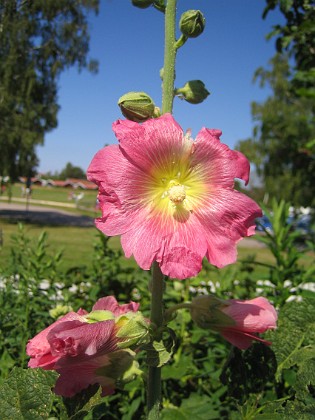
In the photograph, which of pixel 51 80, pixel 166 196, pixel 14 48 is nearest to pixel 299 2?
pixel 166 196

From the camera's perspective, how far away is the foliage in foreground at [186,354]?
2.55 feet

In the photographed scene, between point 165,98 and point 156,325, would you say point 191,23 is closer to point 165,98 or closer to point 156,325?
point 165,98

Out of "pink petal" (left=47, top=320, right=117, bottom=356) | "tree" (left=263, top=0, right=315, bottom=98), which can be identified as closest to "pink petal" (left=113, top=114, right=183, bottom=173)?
"pink petal" (left=47, top=320, right=117, bottom=356)

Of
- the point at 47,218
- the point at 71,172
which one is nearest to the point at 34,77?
the point at 47,218

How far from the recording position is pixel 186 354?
5.76 ft

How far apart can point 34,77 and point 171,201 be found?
15513 mm

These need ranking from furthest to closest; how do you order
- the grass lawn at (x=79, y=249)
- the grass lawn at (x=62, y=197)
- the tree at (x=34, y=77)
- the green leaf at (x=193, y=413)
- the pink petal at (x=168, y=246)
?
the grass lawn at (x=62, y=197)
the tree at (x=34, y=77)
the grass lawn at (x=79, y=249)
the green leaf at (x=193, y=413)
the pink petal at (x=168, y=246)

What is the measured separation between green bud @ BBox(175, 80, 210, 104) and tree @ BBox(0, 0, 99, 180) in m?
13.5

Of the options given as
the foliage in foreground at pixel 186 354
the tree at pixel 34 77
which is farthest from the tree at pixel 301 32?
the tree at pixel 34 77

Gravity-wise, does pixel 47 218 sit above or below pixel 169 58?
below

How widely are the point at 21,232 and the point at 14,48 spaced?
1235 centimetres

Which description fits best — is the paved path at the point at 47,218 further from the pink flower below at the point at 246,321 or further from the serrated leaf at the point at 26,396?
the serrated leaf at the point at 26,396

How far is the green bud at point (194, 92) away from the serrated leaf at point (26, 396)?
26.2 inches

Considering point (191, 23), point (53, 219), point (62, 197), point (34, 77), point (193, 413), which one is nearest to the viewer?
point (191, 23)
